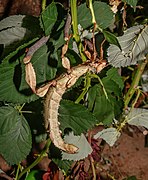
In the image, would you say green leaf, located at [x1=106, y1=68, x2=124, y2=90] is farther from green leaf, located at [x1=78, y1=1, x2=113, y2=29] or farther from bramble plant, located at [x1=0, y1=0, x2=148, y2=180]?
green leaf, located at [x1=78, y1=1, x2=113, y2=29]

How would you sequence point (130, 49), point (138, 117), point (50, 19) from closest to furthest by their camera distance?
point (50, 19), point (130, 49), point (138, 117)

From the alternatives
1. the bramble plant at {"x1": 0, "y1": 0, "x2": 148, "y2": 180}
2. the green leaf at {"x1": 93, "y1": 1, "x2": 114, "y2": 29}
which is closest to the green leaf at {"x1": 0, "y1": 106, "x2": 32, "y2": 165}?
the bramble plant at {"x1": 0, "y1": 0, "x2": 148, "y2": 180}

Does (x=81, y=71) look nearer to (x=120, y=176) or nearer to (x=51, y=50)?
(x=51, y=50)

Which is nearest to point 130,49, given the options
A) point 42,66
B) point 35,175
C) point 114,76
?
point 114,76

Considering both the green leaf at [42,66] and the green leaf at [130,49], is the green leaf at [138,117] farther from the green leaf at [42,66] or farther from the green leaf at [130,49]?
the green leaf at [42,66]

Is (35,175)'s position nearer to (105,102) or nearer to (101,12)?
(105,102)

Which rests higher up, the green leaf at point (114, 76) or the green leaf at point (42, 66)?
the green leaf at point (42, 66)

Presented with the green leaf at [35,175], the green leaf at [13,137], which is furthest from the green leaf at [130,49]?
the green leaf at [35,175]
